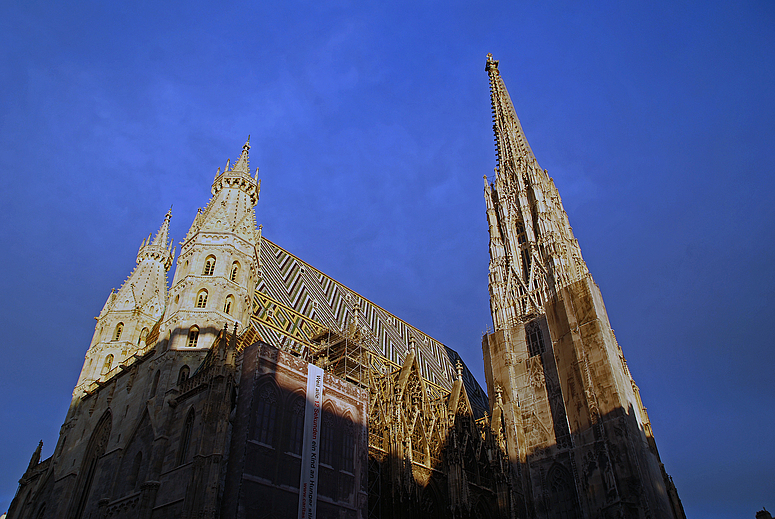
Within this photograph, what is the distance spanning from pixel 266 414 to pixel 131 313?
17.1 m

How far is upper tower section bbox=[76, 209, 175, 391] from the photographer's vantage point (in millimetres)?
32031

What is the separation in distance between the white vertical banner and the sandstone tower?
1490 cm

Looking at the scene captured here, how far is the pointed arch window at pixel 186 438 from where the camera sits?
2062 centimetres

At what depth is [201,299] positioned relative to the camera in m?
27.4

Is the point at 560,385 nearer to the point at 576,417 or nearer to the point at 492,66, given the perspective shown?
the point at 576,417

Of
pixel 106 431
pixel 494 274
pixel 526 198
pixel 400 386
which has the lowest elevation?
pixel 106 431

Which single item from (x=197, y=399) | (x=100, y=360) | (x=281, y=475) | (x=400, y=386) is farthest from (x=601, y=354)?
(x=100, y=360)

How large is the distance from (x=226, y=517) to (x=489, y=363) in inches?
932

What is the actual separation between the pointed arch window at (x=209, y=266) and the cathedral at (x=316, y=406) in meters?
0.08

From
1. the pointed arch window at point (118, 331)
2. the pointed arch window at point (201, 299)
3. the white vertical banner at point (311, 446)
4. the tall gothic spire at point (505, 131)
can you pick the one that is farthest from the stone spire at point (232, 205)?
the tall gothic spire at point (505, 131)

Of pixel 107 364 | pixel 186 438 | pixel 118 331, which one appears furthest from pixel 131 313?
pixel 186 438

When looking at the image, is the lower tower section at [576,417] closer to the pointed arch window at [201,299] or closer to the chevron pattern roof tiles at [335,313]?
the chevron pattern roof tiles at [335,313]

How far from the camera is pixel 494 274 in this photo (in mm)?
43031

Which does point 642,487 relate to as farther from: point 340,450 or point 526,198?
point 526,198
